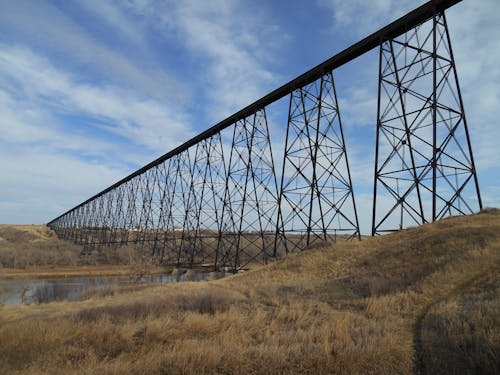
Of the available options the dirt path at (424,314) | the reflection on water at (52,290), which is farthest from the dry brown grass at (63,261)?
the dirt path at (424,314)

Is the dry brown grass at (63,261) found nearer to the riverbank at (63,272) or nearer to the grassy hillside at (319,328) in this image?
the riverbank at (63,272)

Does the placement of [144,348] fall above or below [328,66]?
below

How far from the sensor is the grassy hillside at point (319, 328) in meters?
3.77

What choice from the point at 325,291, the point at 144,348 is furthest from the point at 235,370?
the point at 325,291

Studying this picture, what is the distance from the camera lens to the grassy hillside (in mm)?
3766

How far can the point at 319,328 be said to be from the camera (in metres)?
5.02

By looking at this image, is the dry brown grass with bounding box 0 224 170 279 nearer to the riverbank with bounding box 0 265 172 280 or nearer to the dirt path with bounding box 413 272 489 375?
the riverbank with bounding box 0 265 172 280

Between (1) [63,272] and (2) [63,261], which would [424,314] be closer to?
(1) [63,272]

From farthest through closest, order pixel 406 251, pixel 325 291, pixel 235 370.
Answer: pixel 406 251 → pixel 325 291 → pixel 235 370

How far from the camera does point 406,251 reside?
9359 millimetres

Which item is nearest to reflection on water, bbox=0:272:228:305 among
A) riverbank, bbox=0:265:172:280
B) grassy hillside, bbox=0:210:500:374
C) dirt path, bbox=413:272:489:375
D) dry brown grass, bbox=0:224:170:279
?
riverbank, bbox=0:265:172:280

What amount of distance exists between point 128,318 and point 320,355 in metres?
3.77

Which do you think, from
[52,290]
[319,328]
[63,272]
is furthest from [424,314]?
[63,272]

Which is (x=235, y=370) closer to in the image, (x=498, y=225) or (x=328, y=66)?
(x=498, y=225)
